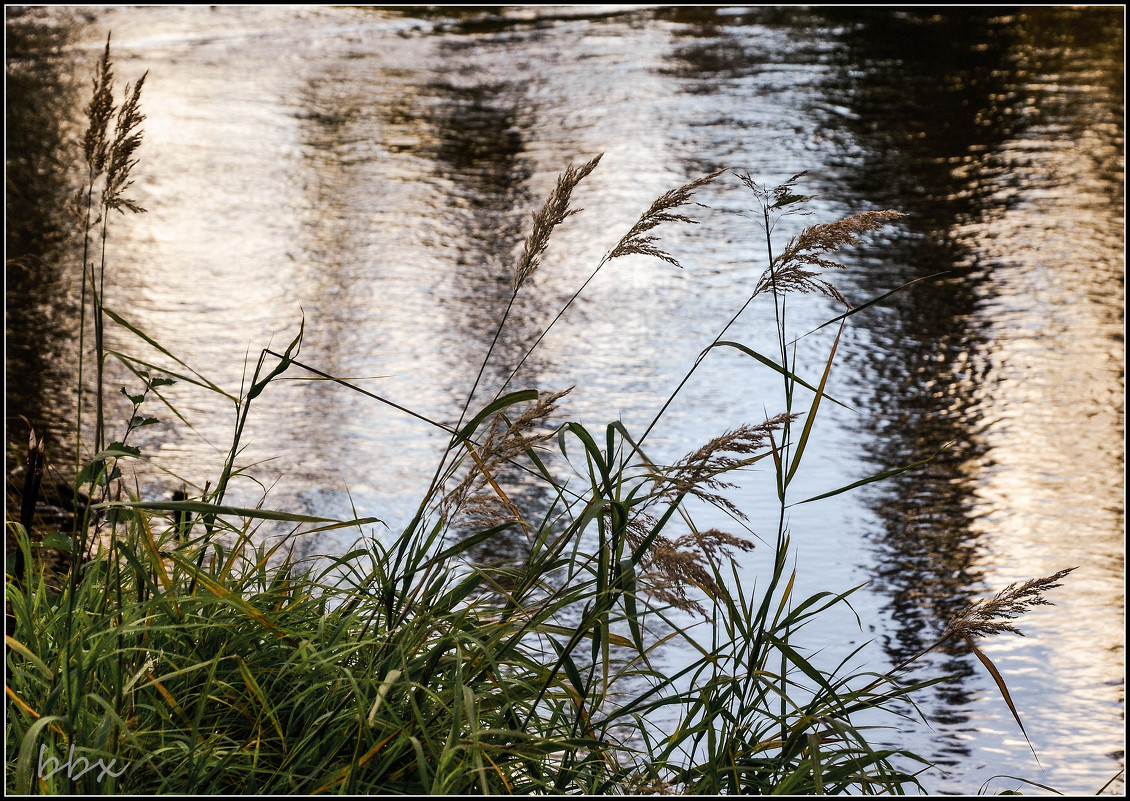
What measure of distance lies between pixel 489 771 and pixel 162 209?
6.09 meters

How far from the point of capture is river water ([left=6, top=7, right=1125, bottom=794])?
4.00 m

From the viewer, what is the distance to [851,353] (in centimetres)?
561

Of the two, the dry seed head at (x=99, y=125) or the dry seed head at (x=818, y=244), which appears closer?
the dry seed head at (x=818, y=244)

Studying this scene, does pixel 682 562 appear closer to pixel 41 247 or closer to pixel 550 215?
pixel 550 215

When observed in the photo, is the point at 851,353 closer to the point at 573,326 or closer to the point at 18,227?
the point at 573,326

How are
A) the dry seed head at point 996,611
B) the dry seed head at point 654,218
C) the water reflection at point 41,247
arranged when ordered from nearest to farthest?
the dry seed head at point 996,611 → the dry seed head at point 654,218 → the water reflection at point 41,247

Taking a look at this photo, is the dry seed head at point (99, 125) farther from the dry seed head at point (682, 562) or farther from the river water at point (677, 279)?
the river water at point (677, 279)

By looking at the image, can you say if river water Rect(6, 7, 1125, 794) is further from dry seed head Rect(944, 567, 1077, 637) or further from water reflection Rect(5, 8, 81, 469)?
dry seed head Rect(944, 567, 1077, 637)

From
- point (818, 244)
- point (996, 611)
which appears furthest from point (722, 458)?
point (996, 611)

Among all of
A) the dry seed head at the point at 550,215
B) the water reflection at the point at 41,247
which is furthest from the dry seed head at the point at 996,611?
→ the water reflection at the point at 41,247

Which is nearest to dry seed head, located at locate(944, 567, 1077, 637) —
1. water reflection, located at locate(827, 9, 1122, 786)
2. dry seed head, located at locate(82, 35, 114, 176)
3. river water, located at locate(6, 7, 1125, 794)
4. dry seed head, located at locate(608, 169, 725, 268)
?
dry seed head, located at locate(608, 169, 725, 268)

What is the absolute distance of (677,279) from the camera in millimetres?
6426

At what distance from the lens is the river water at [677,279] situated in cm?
400

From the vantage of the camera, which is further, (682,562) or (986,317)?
(986,317)
